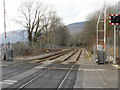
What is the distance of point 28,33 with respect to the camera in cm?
4919

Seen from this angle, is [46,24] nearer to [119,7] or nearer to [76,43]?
[119,7]

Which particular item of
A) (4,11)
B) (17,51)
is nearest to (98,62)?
(4,11)

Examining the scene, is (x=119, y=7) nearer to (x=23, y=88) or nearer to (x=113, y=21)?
(x=113, y=21)

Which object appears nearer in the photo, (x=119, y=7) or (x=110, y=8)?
(x=119, y=7)

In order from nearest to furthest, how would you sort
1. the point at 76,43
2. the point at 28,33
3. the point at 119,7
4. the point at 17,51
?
the point at 119,7, the point at 17,51, the point at 28,33, the point at 76,43

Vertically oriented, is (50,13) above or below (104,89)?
above

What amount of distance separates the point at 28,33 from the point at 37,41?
4078 millimetres

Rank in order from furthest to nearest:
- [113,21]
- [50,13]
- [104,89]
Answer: [50,13]
[113,21]
[104,89]

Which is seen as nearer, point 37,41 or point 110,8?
point 110,8

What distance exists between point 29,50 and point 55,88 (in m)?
32.0

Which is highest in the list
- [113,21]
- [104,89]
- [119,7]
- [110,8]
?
[110,8]

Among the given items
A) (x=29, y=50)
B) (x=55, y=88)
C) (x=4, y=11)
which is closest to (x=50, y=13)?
(x=29, y=50)

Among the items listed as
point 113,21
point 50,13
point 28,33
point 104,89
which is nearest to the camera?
point 104,89

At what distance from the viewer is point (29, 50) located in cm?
3922
